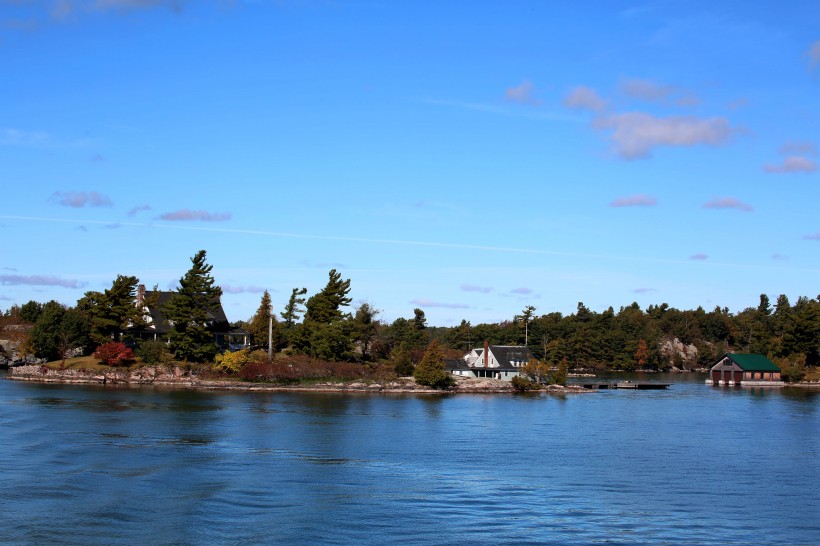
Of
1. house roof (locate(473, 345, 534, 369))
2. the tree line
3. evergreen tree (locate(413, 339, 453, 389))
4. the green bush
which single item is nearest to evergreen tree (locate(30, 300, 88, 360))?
the tree line

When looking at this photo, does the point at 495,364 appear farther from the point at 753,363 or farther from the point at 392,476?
the point at 392,476

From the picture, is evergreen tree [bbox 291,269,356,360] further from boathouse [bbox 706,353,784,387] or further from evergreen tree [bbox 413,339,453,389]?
boathouse [bbox 706,353,784,387]

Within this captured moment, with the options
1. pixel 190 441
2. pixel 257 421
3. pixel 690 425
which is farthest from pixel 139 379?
pixel 690 425

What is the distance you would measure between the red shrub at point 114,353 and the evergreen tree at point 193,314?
441 centimetres

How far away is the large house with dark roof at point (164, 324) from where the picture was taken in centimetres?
8594

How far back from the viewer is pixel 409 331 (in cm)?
11281

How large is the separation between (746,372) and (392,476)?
83680mm

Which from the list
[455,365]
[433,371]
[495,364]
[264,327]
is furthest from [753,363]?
[264,327]

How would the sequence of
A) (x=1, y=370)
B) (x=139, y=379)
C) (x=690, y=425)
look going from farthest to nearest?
1. (x=1, y=370)
2. (x=139, y=379)
3. (x=690, y=425)

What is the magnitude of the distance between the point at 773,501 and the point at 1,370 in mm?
93952

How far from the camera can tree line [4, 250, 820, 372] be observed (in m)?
83.1

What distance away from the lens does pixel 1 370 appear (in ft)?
323

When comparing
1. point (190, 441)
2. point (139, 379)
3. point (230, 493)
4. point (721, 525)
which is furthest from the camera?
point (139, 379)

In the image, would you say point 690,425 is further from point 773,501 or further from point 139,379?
point 139,379
